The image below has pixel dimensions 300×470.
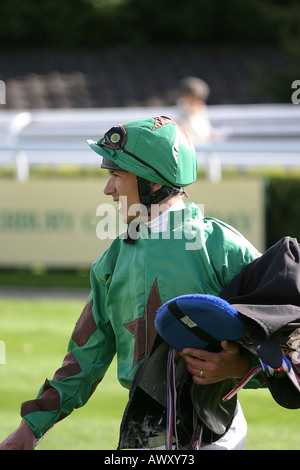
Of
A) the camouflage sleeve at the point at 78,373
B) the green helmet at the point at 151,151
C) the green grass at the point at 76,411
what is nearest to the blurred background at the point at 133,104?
the green grass at the point at 76,411

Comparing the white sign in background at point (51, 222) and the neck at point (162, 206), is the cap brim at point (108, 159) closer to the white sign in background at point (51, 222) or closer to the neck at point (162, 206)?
the neck at point (162, 206)

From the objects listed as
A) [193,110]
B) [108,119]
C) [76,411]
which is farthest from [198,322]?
[108,119]

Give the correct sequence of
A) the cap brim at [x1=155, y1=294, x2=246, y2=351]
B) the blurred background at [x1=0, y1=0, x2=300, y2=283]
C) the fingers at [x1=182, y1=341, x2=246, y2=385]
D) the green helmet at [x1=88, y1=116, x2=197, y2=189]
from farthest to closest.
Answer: the blurred background at [x1=0, y1=0, x2=300, y2=283] < the green helmet at [x1=88, y1=116, x2=197, y2=189] < the fingers at [x1=182, y1=341, x2=246, y2=385] < the cap brim at [x1=155, y1=294, x2=246, y2=351]

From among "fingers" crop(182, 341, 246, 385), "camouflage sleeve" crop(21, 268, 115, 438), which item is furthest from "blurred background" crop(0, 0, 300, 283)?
"fingers" crop(182, 341, 246, 385)

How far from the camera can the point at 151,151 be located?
3.22 metres

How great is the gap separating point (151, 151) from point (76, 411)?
3111 millimetres

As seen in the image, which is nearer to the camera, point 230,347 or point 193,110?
point 230,347

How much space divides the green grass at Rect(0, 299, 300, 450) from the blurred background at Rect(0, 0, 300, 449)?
4 cm

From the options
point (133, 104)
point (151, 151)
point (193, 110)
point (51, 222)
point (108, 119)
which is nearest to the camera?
point (151, 151)

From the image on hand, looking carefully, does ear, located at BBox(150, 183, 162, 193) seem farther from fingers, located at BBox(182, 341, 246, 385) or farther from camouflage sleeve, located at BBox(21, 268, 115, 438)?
fingers, located at BBox(182, 341, 246, 385)

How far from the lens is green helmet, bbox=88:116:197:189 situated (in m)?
3.22

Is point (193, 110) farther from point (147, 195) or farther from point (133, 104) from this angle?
point (133, 104)

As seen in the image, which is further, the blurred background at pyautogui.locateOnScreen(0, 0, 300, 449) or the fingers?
the blurred background at pyautogui.locateOnScreen(0, 0, 300, 449)

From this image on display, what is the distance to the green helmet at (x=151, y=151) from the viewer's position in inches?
127
